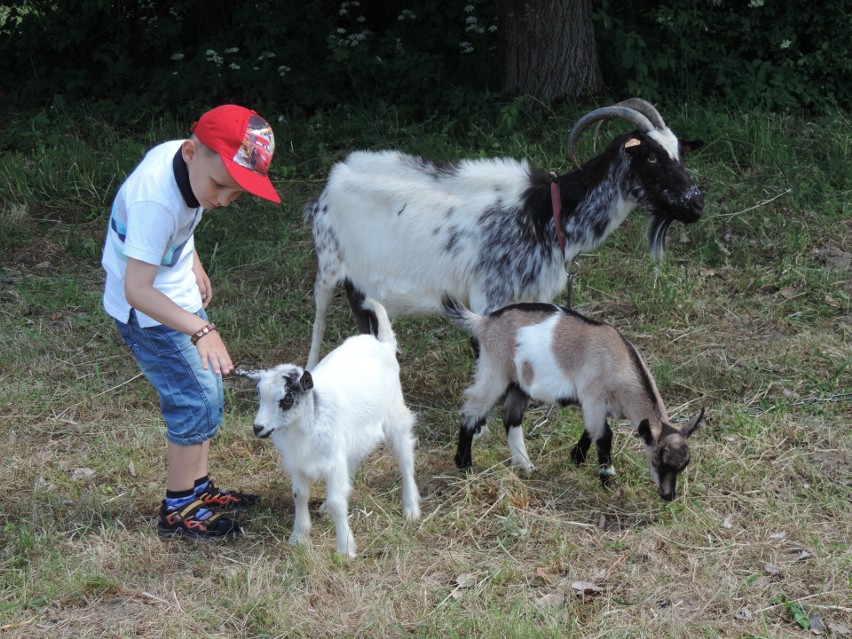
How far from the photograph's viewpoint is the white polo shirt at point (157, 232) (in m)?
3.36

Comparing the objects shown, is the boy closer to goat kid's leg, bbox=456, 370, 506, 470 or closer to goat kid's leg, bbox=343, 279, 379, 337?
goat kid's leg, bbox=456, 370, 506, 470

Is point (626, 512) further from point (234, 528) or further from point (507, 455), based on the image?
point (234, 528)

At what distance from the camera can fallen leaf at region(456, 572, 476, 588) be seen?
3.66 meters

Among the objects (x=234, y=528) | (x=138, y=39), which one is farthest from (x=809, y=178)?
(x=138, y=39)

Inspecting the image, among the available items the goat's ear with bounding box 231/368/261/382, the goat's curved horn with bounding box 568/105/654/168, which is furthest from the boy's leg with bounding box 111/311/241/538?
the goat's curved horn with bounding box 568/105/654/168

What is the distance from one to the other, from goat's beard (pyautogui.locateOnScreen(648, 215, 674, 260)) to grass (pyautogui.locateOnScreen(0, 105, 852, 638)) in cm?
58

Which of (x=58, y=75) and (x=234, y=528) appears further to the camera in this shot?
(x=58, y=75)

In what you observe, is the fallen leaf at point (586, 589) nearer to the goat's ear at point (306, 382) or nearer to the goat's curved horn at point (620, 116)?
the goat's ear at point (306, 382)

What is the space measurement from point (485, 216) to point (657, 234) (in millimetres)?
864

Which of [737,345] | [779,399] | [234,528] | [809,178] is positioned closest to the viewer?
[234,528]

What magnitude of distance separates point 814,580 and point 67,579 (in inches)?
104

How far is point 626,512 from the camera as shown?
4.11 meters

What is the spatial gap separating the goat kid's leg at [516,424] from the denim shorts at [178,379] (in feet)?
4.16

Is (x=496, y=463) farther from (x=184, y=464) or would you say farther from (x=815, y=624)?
(x=815, y=624)
